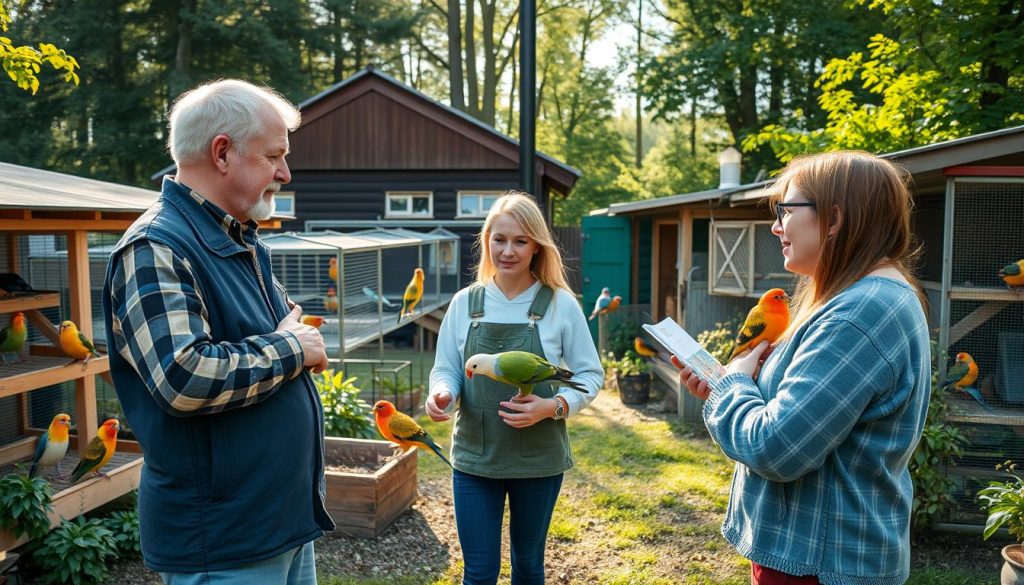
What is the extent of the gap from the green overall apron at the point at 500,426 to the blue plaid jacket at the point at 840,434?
1.13m

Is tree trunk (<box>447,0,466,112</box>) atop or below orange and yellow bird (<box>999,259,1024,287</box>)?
atop

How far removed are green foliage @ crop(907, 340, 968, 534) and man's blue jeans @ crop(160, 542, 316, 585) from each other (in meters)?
4.26

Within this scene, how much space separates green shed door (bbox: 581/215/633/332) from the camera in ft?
42.8

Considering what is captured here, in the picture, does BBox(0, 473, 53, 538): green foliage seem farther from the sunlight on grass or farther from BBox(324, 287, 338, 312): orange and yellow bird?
BBox(324, 287, 338, 312): orange and yellow bird

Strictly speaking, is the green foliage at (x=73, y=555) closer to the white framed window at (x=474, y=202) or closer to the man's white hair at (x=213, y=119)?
the man's white hair at (x=213, y=119)

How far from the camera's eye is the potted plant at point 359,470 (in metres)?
4.95

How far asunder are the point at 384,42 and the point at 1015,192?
20.4 meters

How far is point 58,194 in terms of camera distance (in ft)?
14.6

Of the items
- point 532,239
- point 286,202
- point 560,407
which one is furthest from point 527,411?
point 286,202

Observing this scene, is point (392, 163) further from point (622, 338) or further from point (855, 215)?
point (855, 215)

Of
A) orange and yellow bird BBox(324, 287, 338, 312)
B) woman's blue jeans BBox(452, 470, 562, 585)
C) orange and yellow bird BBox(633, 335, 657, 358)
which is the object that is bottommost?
orange and yellow bird BBox(633, 335, 657, 358)

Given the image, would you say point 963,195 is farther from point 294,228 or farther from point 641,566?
point 294,228

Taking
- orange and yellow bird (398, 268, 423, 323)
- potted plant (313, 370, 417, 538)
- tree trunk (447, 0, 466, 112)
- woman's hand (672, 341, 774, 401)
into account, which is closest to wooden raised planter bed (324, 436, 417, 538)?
potted plant (313, 370, 417, 538)

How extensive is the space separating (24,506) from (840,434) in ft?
13.8
